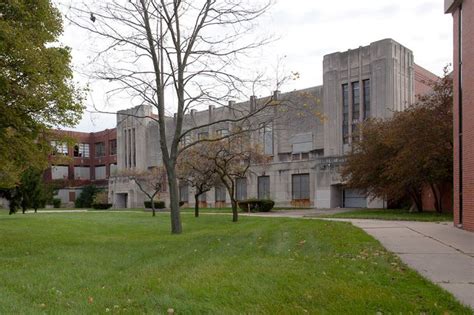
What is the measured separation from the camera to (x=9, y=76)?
13242 mm

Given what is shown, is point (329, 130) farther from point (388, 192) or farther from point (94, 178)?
point (94, 178)

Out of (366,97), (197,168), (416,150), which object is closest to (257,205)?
(197,168)

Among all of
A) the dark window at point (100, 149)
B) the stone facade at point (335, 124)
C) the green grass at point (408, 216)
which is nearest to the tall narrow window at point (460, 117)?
the green grass at point (408, 216)

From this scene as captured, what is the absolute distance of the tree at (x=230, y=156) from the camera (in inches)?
1011

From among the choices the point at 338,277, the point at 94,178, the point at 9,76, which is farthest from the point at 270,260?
the point at 94,178

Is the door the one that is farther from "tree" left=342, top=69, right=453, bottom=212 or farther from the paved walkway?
the paved walkway

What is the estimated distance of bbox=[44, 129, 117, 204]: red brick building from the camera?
8019 cm

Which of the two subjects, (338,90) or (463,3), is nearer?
(463,3)

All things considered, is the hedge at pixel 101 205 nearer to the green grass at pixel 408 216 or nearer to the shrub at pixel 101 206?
the shrub at pixel 101 206

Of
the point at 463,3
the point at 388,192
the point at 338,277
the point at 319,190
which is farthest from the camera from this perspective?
the point at 319,190

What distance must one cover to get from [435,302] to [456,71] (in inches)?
464

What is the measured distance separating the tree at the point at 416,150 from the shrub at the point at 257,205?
1326cm

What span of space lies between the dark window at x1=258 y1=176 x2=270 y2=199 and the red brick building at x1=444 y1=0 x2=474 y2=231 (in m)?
37.1

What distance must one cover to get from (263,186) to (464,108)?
3927cm
